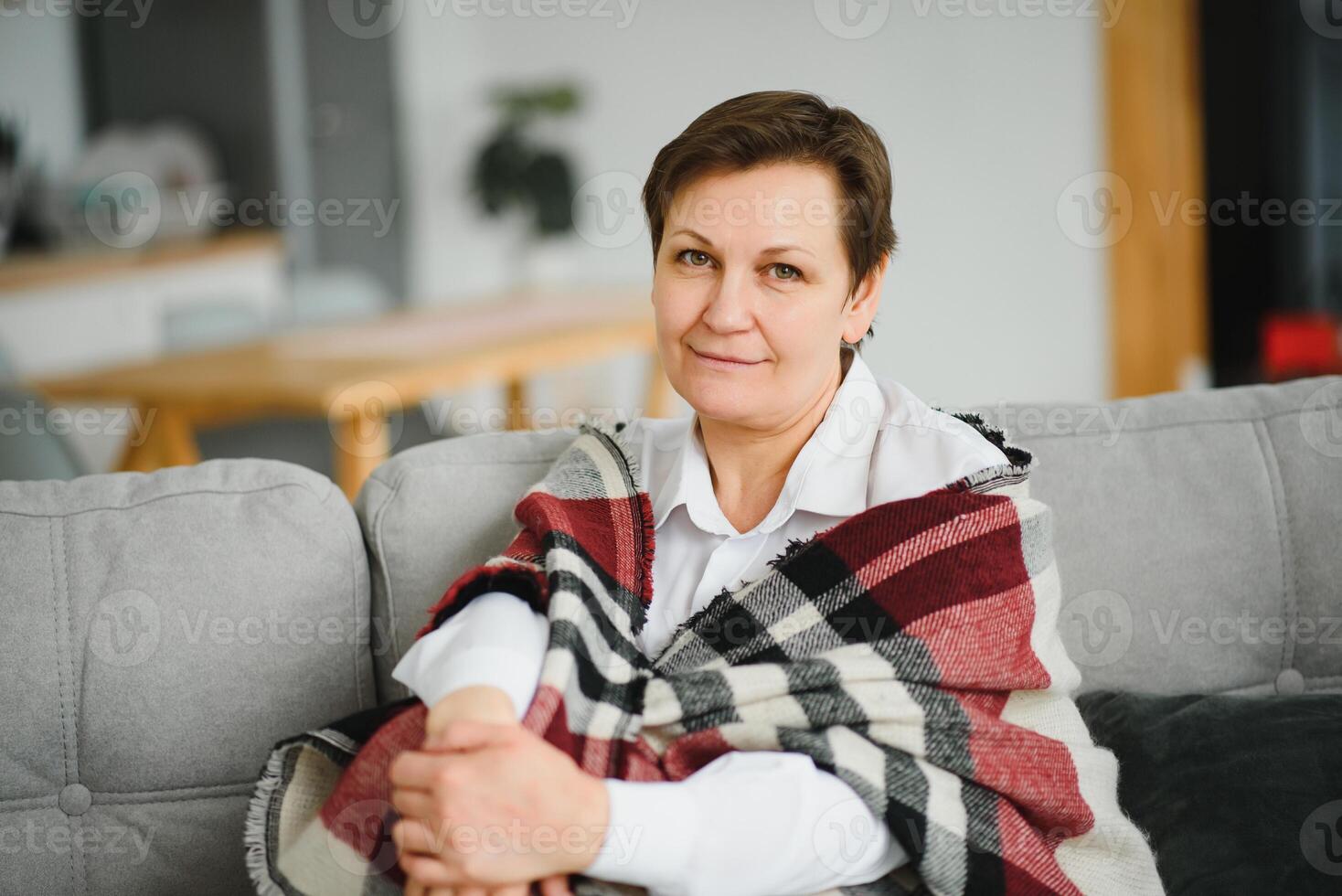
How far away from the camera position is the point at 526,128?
17.6 ft

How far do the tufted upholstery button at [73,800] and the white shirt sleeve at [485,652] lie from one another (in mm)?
426

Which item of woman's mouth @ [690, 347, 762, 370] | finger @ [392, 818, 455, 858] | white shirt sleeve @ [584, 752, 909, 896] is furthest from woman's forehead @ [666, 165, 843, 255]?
finger @ [392, 818, 455, 858]

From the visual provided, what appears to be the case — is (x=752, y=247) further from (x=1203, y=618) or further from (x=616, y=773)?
(x=1203, y=618)

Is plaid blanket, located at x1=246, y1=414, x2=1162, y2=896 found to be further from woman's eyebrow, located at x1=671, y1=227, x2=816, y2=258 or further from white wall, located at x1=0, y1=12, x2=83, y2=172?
white wall, located at x1=0, y1=12, x2=83, y2=172

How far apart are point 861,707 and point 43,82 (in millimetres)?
4721

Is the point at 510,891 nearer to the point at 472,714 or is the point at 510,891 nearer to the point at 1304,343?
the point at 472,714

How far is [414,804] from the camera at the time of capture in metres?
1.03

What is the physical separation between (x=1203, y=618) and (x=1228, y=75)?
3396mm

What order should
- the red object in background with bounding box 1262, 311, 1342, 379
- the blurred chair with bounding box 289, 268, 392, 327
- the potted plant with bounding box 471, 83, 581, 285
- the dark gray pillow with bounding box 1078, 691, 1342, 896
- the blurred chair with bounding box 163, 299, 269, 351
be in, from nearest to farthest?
the dark gray pillow with bounding box 1078, 691, 1342, 896 < the blurred chair with bounding box 163, 299, 269, 351 < the blurred chair with bounding box 289, 268, 392, 327 < the red object in background with bounding box 1262, 311, 1342, 379 < the potted plant with bounding box 471, 83, 581, 285

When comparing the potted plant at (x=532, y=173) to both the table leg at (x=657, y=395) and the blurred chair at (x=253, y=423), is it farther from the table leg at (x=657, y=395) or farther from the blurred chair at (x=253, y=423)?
the blurred chair at (x=253, y=423)

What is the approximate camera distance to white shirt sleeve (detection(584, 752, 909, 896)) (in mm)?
1017

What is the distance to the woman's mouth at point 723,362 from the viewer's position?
126 centimetres

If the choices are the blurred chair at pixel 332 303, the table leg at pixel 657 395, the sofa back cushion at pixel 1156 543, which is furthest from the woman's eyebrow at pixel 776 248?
the table leg at pixel 657 395

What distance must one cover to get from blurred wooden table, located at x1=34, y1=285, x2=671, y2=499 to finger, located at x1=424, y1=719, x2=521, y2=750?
5.83 feet
